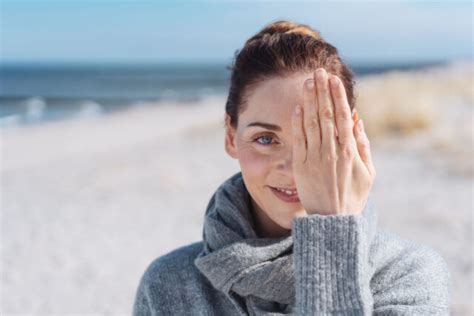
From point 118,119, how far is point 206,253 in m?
21.3

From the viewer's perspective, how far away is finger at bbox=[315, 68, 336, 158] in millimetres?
1546

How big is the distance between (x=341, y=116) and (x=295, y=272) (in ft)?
1.25

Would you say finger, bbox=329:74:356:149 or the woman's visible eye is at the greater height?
finger, bbox=329:74:356:149

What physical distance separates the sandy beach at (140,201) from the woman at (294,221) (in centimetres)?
311

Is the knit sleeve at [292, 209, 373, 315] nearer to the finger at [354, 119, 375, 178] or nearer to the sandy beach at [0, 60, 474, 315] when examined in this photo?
the finger at [354, 119, 375, 178]

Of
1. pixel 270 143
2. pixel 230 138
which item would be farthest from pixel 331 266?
pixel 230 138

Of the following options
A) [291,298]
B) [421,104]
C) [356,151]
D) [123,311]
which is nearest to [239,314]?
[291,298]

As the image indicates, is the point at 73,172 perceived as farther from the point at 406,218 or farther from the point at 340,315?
the point at 340,315

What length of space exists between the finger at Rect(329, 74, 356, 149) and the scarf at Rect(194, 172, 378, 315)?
366mm

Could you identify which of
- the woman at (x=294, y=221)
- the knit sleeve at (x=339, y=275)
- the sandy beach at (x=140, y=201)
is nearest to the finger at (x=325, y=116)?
the woman at (x=294, y=221)

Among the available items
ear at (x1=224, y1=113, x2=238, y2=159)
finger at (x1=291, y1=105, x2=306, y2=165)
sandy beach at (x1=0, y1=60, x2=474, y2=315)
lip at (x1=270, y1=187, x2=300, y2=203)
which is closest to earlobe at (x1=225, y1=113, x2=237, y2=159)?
ear at (x1=224, y1=113, x2=238, y2=159)

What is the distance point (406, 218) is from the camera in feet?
22.4

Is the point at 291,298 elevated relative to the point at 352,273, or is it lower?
lower

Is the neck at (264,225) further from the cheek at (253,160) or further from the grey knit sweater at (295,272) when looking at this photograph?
the cheek at (253,160)
